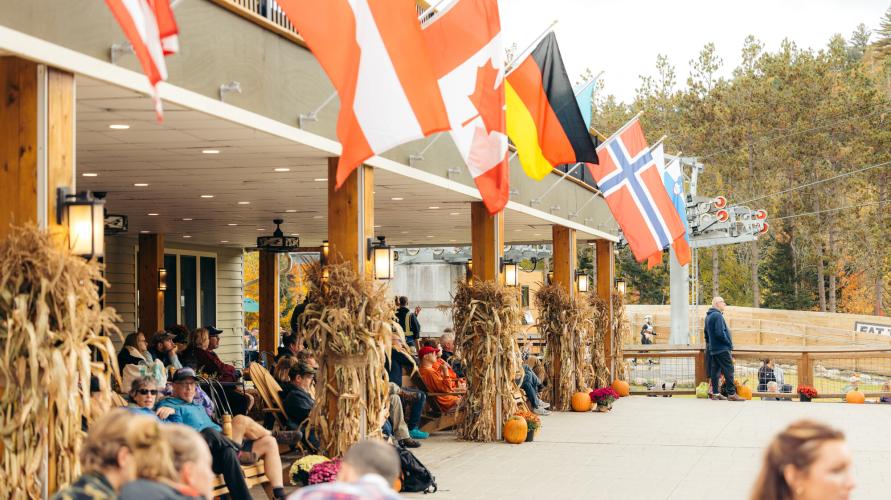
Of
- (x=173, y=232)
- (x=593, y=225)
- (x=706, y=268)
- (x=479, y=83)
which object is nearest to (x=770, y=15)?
(x=706, y=268)

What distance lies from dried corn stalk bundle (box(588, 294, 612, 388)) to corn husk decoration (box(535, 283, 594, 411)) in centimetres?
192

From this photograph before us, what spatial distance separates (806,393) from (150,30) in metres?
17.6

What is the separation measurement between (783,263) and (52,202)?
6061cm

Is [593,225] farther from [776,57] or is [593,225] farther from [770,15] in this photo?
[770,15]

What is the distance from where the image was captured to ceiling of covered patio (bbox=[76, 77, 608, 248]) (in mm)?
8656

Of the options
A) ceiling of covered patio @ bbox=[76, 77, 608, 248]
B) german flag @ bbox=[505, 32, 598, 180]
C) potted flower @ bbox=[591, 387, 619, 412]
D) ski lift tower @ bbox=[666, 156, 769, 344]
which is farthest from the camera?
ski lift tower @ bbox=[666, 156, 769, 344]

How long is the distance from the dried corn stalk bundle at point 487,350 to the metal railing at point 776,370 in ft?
28.5

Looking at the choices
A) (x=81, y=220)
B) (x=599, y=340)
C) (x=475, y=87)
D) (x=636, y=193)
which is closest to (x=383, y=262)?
(x=475, y=87)

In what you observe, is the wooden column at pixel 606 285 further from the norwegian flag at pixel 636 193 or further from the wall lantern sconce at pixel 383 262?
the wall lantern sconce at pixel 383 262

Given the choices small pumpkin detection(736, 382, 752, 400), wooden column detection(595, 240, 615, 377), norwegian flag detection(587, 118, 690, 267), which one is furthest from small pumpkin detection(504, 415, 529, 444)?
small pumpkin detection(736, 382, 752, 400)

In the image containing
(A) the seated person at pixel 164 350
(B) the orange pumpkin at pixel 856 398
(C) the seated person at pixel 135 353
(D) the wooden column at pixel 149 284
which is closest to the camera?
(C) the seated person at pixel 135 353

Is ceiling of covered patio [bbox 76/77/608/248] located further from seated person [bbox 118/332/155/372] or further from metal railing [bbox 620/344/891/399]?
metal railing [bbox 620/344/891/399]

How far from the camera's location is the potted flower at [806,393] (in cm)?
→ 2083

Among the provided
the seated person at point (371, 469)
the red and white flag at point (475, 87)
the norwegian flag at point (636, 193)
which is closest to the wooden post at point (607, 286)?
the norwegian flag at point (636, 193)
